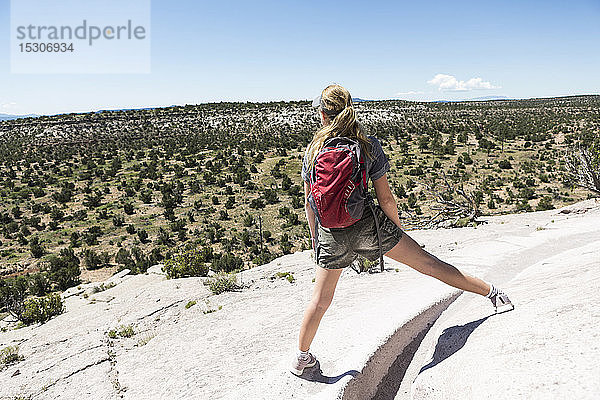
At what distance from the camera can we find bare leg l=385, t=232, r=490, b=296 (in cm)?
292

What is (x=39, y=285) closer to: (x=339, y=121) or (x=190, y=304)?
(x=190, y=304)

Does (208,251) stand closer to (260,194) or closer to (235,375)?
(260,194)

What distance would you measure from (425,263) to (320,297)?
2.71ft

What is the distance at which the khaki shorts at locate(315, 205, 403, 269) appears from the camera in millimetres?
2693

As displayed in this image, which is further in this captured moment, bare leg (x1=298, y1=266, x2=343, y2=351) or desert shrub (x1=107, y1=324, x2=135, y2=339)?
desert shrub (x1=107, y1=324, x2=135, y2=339)

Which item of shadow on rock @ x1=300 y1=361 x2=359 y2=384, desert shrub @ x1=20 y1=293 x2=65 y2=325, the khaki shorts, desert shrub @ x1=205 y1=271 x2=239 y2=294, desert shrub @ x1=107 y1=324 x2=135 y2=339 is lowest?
desert shrub @ x1=20 y1=293 x2=65 y2=325

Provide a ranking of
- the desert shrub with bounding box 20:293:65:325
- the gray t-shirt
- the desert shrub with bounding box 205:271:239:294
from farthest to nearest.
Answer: the desert shrub with bounding box 20:293:65:325, the desert shrub with bounding box 205:271:239:294, the gray t-shirt

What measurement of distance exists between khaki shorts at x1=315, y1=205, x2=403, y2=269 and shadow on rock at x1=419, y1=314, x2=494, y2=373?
1.14 meters

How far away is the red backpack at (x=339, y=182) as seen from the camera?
253cm

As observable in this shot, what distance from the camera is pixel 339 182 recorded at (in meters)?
2.53

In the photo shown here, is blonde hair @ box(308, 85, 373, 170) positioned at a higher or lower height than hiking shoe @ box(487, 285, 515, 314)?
higher

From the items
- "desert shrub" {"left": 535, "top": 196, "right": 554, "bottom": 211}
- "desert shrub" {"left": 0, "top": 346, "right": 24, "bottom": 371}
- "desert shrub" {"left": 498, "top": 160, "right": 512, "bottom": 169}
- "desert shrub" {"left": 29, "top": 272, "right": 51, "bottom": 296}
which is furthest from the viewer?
"desert shrub" {"left": 498, "top": 160, "right": 512, "bottom": 169}

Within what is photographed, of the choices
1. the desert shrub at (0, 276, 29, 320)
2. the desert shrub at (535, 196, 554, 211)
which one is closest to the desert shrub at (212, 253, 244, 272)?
the desert shrub at (0, 276, 29, 320)

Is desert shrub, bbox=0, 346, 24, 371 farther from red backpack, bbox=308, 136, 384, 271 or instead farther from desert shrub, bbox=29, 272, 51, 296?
desert shrub, bbox=29, 272, 51, 296
